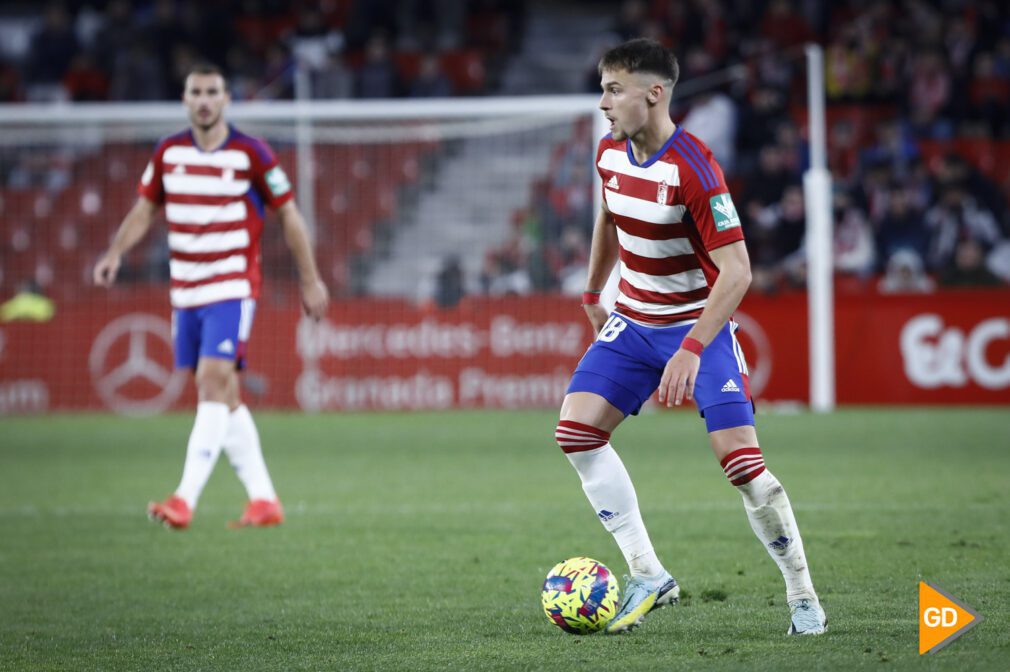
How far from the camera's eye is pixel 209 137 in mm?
8531

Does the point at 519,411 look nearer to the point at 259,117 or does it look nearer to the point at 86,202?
the point at 259,117

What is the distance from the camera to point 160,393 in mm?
17078

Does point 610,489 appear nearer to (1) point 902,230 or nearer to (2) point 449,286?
(2) point 449,286

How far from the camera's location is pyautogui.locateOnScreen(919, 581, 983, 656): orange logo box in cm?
479

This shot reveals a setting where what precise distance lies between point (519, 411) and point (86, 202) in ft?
18.7

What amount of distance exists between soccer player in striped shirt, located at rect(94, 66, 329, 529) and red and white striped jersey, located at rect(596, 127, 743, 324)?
308 cm

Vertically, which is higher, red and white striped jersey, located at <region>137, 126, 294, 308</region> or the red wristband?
red and white striped jersey, located at <region>137, 126, 294, 308</region>

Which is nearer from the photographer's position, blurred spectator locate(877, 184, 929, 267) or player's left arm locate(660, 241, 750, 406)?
player's left arm locate(660, 241, 750, 406)

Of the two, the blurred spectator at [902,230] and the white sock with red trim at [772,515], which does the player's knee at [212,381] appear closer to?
the white sock with red trim at [772,515]

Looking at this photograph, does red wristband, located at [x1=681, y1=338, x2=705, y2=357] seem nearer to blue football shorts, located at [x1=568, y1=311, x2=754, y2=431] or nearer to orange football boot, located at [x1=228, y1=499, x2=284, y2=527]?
blue football shorts, located at [x1=568, y1=311, x2=754, y2=431]

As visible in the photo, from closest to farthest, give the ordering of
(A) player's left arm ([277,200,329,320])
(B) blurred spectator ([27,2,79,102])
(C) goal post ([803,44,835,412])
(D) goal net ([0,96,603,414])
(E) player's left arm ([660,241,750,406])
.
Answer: (E) player's left arm ([660,241,750,406])
(A) player's left arm ([277,200,329,320])
(C) goal post ([803,44,835,412])
(D) goal net ([0,96,603,414])
(B) blurred spectator ([27,2,79,102])

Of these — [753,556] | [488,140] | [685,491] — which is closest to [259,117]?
[488,140]

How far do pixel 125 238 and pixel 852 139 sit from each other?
43.5ft

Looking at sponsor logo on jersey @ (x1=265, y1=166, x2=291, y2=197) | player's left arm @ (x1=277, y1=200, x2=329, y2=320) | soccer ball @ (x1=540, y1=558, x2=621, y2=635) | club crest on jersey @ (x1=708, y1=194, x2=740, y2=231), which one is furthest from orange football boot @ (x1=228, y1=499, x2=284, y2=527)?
club crest on jersey @ (x1=708, y1=194, x2=740, y2=231)
